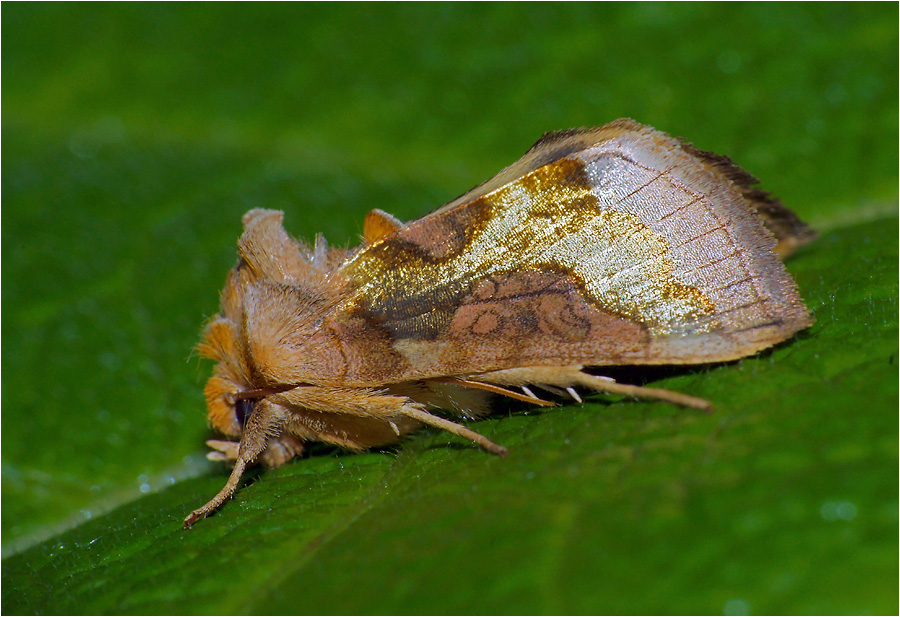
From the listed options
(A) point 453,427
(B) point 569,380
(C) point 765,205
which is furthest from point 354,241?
(C) point 765,205

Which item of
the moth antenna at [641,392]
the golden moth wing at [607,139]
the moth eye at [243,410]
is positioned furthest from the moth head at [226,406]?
the moth antenna at [641,392]

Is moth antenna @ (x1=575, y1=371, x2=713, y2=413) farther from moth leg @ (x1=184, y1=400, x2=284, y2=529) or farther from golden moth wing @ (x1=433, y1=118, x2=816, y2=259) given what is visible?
moth leg @ (x1=184, y1=400, x2=284, y2=529)

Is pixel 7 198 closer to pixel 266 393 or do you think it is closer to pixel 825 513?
pixel 266 393

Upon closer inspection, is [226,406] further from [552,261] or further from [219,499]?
[552,261]

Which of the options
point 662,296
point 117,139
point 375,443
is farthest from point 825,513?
point 117,139

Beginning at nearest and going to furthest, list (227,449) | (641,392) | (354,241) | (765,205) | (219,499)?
(641,392) → (219,499) → (765,205) → (227,449) → (354,241)
